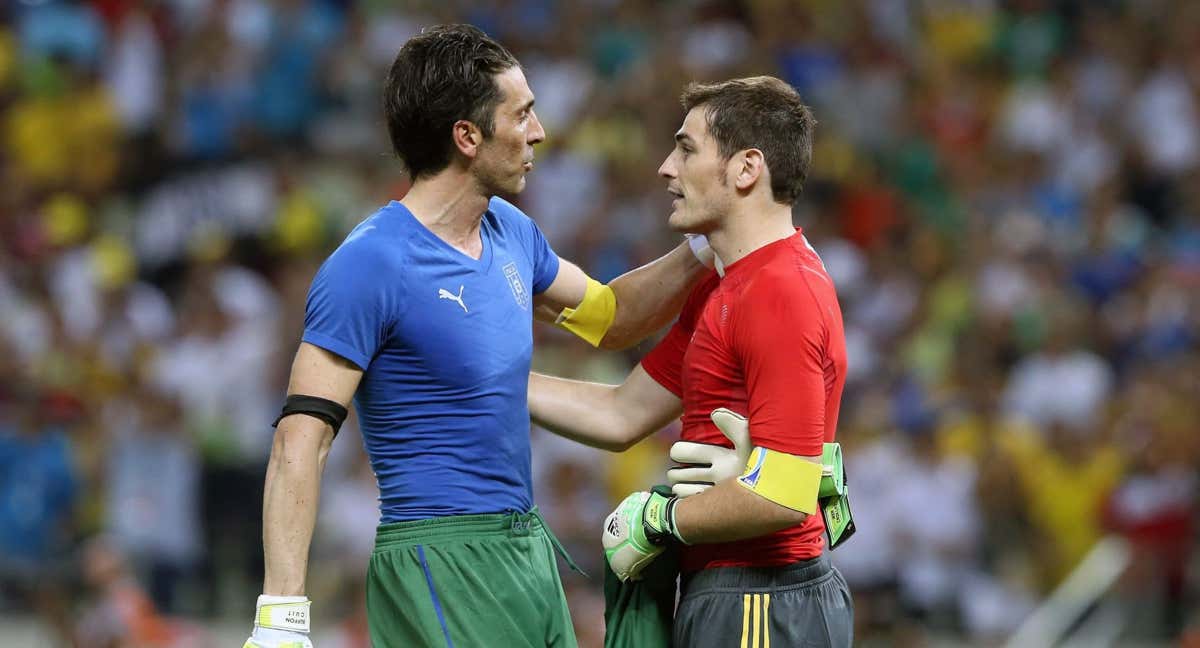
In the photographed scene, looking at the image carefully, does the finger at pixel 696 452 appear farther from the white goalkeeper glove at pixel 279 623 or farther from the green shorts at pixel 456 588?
the white goalkeeper glove at pixel 279 623

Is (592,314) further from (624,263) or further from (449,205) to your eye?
(624,263)

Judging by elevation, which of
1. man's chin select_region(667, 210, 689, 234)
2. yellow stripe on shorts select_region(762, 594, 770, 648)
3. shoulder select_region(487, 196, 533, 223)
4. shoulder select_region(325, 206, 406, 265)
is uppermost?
shoulder select_region(487, 196, 533, 223)

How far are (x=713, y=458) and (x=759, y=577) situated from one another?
32 centimetres

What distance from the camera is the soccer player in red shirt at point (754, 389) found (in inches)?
156

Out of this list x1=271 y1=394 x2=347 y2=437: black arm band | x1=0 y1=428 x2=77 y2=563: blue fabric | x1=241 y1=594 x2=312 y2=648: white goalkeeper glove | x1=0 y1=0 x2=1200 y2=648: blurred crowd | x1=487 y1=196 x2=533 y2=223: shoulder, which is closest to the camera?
x1=241 y1=594 x2=312 y2=648: white goalkeeper glove

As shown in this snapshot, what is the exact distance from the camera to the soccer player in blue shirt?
3922mm

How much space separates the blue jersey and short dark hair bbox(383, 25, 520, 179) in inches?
7.5

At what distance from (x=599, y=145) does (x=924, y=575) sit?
13.1ft

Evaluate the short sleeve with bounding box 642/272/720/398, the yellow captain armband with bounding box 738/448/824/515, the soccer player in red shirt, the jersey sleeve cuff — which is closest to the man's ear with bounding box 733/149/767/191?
the soccer player in red shirt


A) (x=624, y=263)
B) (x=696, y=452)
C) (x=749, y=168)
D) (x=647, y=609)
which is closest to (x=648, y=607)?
(x=647, y=609)

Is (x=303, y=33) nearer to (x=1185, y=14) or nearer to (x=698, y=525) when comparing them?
(x=1185, y=14)

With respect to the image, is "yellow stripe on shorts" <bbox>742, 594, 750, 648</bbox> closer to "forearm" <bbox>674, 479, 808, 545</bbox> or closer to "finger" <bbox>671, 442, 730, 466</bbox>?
"forearm" <bbox>674, 479, 808, 545</bbox>

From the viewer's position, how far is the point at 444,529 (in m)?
4.09

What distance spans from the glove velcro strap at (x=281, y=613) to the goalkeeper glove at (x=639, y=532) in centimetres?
83
